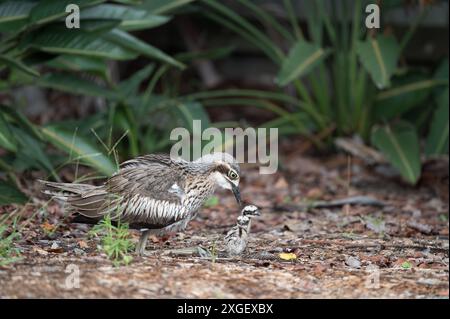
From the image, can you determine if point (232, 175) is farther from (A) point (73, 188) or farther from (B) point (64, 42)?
(B) point (64, 42)

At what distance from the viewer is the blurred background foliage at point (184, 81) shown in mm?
6797

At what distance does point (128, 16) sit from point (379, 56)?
2.35m

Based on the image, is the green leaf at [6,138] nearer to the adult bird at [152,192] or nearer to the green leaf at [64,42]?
the adult bird at [152,192]

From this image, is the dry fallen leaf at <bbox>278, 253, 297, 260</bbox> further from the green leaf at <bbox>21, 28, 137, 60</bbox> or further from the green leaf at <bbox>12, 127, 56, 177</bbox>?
the green leaf at <bbox>21, 28, 137, 60</bbox>

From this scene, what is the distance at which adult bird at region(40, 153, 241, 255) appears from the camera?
5.21m

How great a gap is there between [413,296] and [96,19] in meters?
3.67

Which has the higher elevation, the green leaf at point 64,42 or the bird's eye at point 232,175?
the green leaf at point 64,42

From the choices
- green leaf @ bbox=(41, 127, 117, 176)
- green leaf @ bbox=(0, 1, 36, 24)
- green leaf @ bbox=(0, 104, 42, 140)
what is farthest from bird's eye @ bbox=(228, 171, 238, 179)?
green leaf @ bbox=(0, 1, 36, 24)

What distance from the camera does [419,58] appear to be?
9.80 meters

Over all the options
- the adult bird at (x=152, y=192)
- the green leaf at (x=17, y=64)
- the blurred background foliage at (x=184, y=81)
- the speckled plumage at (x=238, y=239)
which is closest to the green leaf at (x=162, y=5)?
the blurred background foliage at (x=184, y=81)

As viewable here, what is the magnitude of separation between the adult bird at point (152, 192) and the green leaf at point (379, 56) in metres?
2.61

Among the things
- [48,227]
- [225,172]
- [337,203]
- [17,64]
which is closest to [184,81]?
[337,203]

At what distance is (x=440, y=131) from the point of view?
803 cm

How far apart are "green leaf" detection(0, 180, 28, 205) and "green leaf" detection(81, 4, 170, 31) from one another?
187cm
